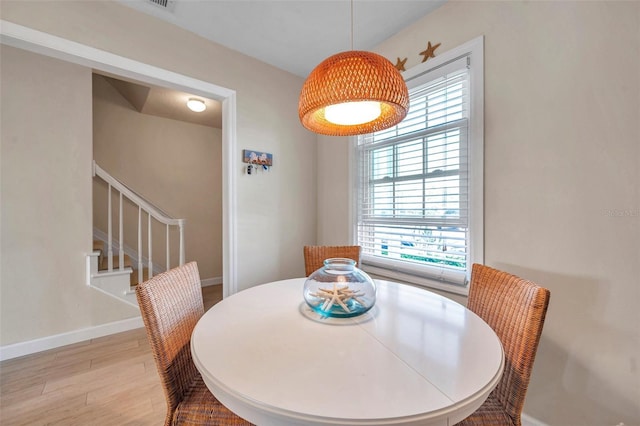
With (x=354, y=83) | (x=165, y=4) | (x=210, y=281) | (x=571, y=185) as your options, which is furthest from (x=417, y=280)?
(x=210, y=281)

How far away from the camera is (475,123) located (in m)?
1.62

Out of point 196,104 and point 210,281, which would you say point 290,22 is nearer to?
point 196,104

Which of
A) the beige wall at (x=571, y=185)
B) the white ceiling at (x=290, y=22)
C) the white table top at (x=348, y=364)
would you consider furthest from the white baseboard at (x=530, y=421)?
the white ceiling at (x=290, y=22)

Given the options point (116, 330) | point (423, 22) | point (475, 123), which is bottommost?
point (116, 330)

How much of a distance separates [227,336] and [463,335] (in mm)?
837

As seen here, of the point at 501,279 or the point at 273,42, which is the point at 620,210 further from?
the point at 273,42

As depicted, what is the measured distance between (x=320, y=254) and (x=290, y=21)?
182 cm

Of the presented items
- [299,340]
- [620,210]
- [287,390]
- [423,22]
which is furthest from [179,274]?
[423,22]

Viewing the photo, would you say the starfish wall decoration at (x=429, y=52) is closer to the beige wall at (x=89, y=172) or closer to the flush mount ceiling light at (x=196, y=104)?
the beige wall at (x=89, y=172)

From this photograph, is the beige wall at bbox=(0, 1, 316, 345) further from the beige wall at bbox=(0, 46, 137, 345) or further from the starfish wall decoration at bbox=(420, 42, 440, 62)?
the starfish wall decoration at bbox=(420, 42, 440, 62)

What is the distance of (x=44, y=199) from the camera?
7.29ft

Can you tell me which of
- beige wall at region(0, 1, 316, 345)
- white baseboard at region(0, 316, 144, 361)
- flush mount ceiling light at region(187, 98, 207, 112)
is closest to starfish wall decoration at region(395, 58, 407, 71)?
beige wall at region(0, 1, 316, 345)

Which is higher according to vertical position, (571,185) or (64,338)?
(571,185)

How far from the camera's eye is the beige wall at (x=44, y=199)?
82.6 inches
